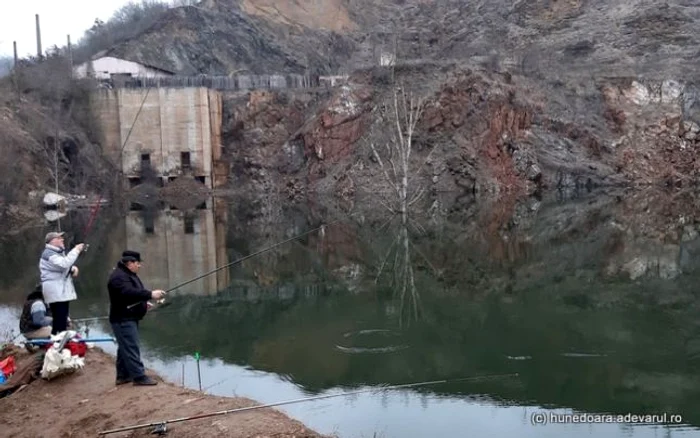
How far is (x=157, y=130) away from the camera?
5788 centimetres

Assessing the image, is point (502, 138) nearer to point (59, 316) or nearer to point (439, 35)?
point (439, 35)

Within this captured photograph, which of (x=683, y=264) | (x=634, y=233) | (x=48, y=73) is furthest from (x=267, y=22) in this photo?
(x=683, y=264)

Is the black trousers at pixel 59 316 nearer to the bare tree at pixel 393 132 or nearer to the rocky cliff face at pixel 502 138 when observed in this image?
the bare tree at pixel 393 132

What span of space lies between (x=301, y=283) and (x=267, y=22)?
62.4m

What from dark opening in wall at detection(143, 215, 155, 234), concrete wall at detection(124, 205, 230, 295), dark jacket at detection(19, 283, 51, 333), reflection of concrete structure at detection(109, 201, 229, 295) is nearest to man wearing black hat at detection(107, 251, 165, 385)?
dark jacket at detection(19, 283, 51, 333)

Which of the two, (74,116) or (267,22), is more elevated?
(267,22)

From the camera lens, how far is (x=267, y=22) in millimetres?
78062

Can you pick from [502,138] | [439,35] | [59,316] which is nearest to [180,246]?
[59,316]

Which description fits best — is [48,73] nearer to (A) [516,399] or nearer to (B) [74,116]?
(B) [74,116]

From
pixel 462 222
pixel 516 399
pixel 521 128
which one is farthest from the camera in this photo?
pixel 521 128

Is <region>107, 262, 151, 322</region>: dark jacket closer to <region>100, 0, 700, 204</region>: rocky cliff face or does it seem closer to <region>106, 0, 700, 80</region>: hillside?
<region>100, 0, 700, 204</region>: rocky cliff face

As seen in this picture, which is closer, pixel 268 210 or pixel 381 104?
pixel 268 210

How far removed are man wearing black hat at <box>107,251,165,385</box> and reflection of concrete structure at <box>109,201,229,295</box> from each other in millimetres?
9966

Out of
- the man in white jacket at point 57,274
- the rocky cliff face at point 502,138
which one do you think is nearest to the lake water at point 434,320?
the man in white jacket at point 57,274
